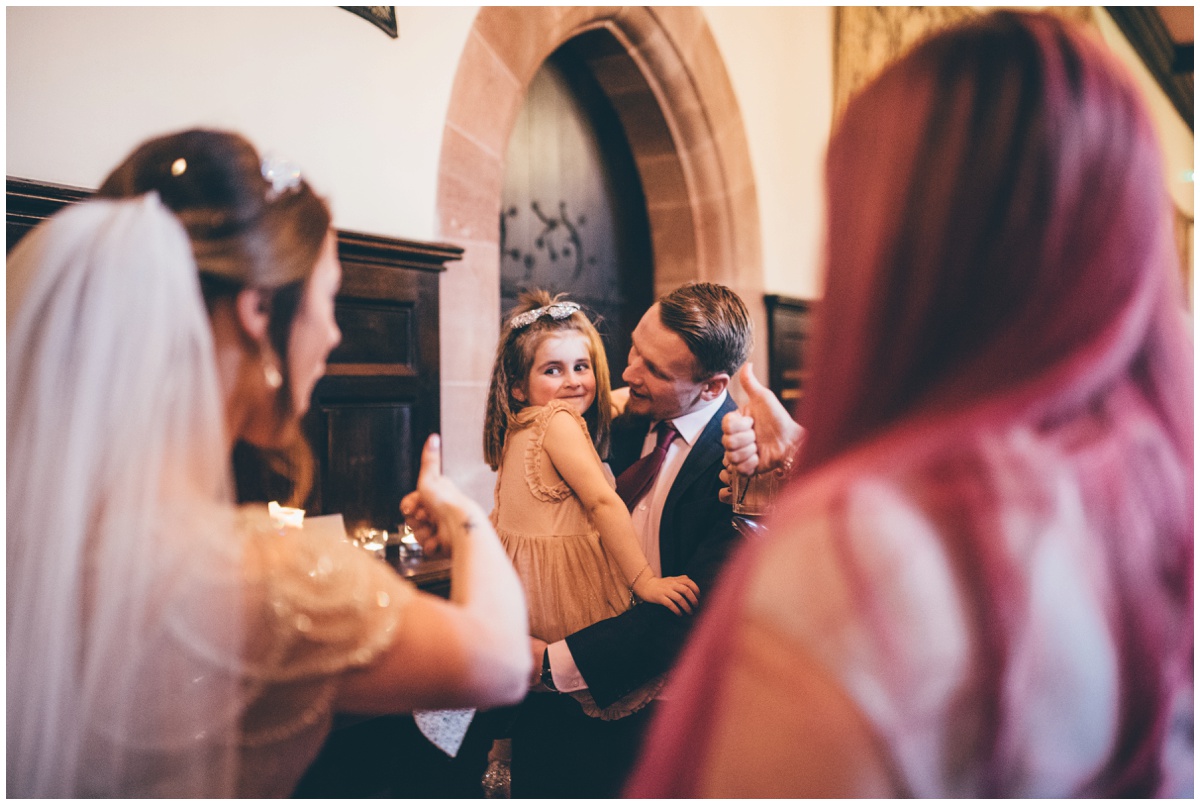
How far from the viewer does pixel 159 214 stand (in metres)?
0.92

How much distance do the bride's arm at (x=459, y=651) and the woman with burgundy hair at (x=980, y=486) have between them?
0.25 m

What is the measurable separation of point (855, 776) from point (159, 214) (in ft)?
3.07

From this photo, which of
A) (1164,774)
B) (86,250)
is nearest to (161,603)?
(86,250)

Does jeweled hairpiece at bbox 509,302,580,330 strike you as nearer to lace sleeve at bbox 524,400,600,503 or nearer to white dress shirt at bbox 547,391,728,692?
lace sleeve at bbox 524,400,600,503

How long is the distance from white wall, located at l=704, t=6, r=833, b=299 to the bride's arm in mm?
3497

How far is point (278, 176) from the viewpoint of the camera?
1000 mm

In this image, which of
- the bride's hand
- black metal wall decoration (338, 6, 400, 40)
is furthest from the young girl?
black metal wall decoration (338, 6, 400, 40)

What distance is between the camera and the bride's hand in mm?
1089

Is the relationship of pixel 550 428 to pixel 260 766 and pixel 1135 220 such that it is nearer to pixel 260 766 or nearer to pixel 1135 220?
pixel 260 766

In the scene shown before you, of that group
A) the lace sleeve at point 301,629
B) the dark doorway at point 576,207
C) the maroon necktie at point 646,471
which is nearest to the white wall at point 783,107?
the dark doorway at point 576,207

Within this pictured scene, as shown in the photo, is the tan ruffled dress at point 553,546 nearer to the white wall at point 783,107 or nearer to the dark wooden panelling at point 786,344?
the dark wooden panelling at point 786,344

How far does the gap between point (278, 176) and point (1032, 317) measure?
876 mm

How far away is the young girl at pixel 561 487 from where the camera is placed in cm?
170

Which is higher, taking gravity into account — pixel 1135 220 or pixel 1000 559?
pixel 1135 220
